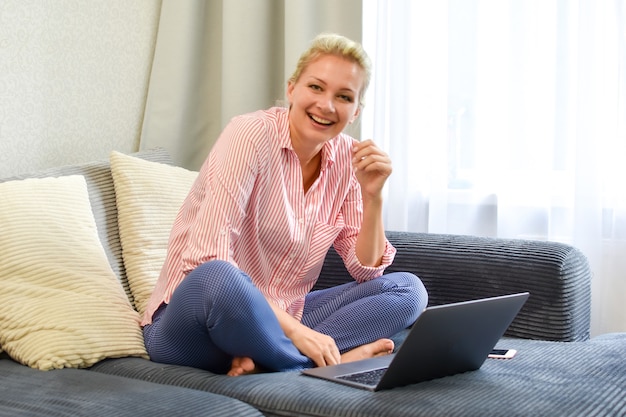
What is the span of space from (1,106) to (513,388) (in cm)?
151

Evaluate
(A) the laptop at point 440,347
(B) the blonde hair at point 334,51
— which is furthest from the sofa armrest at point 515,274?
(B) the blonde hair at point 334,51

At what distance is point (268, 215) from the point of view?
2.03 metres

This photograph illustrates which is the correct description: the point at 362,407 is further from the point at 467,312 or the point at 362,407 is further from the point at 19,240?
the point at 19,240

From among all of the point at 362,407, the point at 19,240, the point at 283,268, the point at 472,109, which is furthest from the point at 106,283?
the point at 472,109

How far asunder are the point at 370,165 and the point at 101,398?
0.83 meters

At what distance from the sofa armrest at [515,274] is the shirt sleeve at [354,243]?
0.37ft

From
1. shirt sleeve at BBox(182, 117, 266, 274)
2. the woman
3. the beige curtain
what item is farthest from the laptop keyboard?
the beige curtain

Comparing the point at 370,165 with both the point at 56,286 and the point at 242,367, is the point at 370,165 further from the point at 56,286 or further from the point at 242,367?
the point at 56,286

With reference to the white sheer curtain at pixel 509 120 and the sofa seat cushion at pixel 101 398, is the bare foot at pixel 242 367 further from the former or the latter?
the white sheer curtain at pixel 509 120

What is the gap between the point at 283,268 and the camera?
2.11 metres

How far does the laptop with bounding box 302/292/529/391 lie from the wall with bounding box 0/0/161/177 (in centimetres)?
116

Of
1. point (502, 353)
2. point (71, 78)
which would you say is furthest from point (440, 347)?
point (71, 78)

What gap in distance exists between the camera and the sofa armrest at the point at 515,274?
211 cm

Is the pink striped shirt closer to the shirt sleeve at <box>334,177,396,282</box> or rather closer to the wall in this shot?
the shirt sleeve at <box>334,177,396,282</box>
